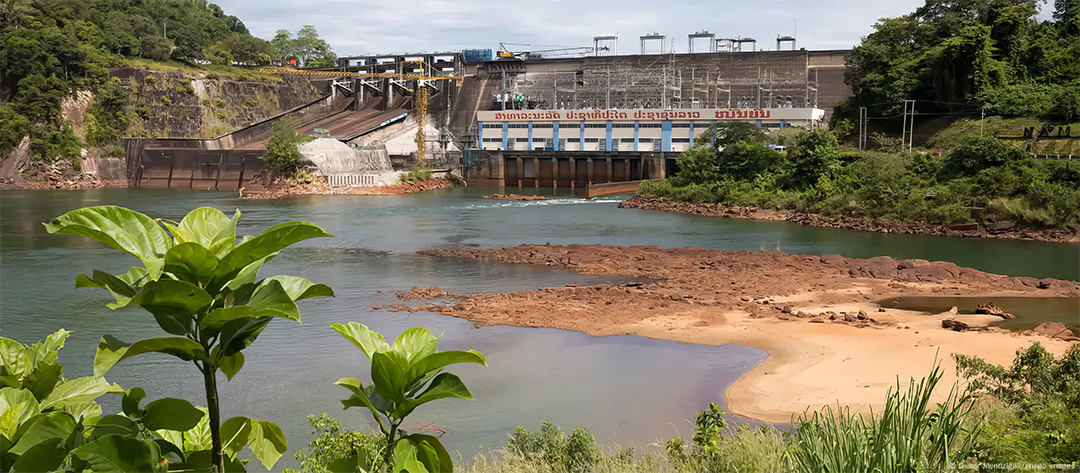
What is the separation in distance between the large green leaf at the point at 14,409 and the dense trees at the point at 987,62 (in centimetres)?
5095

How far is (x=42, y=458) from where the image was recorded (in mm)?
2734

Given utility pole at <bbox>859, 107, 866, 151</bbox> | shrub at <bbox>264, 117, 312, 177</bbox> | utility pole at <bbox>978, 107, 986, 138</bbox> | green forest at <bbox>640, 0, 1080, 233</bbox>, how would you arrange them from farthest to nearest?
shrub at <bbox>264, 117, 312, 177</bbox> → utility pole at <bbox>859, 107, 866, 151</bbox> → utility pole at <bbox>978, 107, 986, 138</bbox> → green forest at <bbox>640, 0, 1080, 233</bbox>

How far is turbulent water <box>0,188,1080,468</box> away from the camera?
12977 mm

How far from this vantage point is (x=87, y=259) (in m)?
28.4

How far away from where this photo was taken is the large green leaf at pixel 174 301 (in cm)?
244

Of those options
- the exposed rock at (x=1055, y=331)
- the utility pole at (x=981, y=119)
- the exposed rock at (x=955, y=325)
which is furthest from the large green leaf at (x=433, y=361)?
the utility pole at (x=981, y=119)

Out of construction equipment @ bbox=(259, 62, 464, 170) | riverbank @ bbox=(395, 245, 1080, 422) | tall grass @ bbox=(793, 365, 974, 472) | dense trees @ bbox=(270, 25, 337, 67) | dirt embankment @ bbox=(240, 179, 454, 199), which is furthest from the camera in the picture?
dense trees @ bbox=(270, 25, 337, 67)

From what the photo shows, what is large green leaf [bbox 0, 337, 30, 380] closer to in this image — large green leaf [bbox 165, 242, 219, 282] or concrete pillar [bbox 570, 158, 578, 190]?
large green leaf [bbox 165, 242, 219, 282]

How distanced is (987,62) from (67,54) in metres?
64.7

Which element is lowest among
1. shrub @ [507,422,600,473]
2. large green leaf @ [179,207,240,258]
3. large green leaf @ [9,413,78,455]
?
shrub @ [507,422,600,473]

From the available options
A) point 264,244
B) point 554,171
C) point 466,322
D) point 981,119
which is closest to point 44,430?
point 264,244

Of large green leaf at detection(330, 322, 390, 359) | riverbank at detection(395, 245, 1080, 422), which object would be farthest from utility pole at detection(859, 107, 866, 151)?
large green leaf at detection(330, 322, 390, 359)

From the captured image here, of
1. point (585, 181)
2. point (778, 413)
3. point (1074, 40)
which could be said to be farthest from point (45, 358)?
point (585, 181)

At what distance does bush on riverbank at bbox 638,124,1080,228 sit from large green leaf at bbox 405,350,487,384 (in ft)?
119
